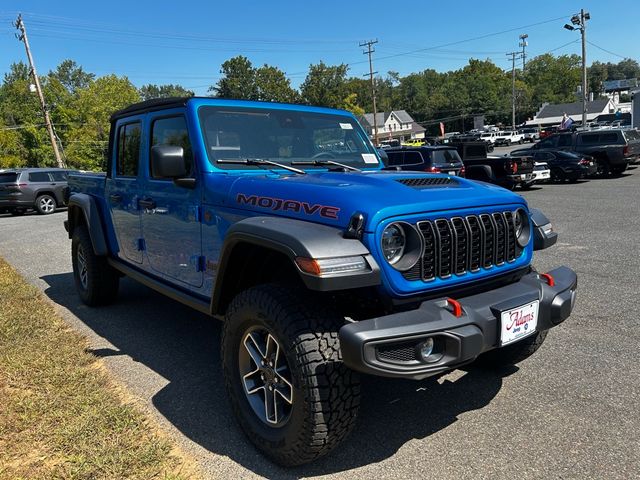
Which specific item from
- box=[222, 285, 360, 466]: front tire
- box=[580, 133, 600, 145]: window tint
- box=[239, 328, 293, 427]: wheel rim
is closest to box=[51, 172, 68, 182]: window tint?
box=[222, 285, 360, 466]: front tire

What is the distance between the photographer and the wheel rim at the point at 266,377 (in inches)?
101

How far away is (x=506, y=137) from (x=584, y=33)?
18485mm

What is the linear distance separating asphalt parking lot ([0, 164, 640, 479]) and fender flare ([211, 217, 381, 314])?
1.03 meters

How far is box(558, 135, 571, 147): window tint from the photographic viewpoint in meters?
20.0

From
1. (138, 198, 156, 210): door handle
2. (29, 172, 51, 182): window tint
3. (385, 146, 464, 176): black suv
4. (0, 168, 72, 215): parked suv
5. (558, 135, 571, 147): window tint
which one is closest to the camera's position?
(138, 198, 156, 210): door handle

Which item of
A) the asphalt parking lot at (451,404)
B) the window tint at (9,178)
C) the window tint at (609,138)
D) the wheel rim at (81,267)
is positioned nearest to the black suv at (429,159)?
the window tint at (609,138)

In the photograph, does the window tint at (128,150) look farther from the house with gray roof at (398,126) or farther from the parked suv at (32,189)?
the house with gray roof at (398,126)

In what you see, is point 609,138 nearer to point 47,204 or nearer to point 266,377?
point 266,377

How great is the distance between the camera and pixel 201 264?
11.2 ft

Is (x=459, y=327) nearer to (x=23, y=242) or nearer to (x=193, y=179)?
(x=193, y=179)

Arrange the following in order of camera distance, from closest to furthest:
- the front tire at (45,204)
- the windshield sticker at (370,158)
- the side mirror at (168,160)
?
1. the side mirror at (168,160)
2. the windshield sticker at (370,158)
3. the front tire at (45,204)

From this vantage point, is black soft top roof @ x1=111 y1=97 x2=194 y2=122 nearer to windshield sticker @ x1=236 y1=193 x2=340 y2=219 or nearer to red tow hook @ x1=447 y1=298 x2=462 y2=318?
windshield sticker @ x1=236 y1=193 x2=340 y2=219

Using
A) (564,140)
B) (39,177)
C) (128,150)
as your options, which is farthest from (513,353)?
(564,140)

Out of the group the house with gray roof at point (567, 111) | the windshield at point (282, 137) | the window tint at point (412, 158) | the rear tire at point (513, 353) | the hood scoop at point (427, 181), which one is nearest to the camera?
the hood scoop at point (427, 181)
